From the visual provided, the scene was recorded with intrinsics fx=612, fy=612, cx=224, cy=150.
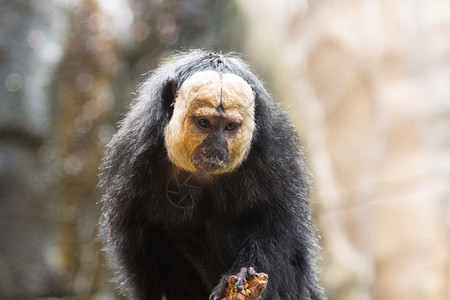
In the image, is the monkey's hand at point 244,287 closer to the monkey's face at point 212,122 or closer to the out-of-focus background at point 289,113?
A: the monkey's face at point 212,122

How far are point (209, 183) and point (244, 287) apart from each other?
2.77 feet

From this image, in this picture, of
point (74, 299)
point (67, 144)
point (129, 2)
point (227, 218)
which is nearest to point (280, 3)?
point (129, 2)

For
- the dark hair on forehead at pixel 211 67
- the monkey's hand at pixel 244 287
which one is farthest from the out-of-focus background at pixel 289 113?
the monkey's hand at pixel 244 287

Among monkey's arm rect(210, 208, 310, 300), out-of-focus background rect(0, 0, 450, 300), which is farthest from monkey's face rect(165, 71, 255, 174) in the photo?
out-of-focus background rect(0, 0, 450, 300)

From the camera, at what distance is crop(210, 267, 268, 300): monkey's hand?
10.8 ft

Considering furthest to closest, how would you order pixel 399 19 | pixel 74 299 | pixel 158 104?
1. pixel 399 19
2. pixel 74 299
3. pixel 158 104

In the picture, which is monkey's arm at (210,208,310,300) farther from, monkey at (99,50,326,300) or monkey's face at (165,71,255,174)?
monkey's face at (165,71,255,174)

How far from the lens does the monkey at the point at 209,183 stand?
144 inches

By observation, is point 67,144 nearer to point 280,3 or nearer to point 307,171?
point 307,171

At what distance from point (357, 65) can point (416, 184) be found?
6.72 ft

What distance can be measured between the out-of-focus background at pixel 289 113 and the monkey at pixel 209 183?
7.18 ft

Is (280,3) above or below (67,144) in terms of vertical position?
above

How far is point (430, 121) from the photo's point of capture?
29.6 ft

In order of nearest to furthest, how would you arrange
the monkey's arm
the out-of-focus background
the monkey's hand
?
the monkey's hand < the monkey's arm < the out-of-focus background
